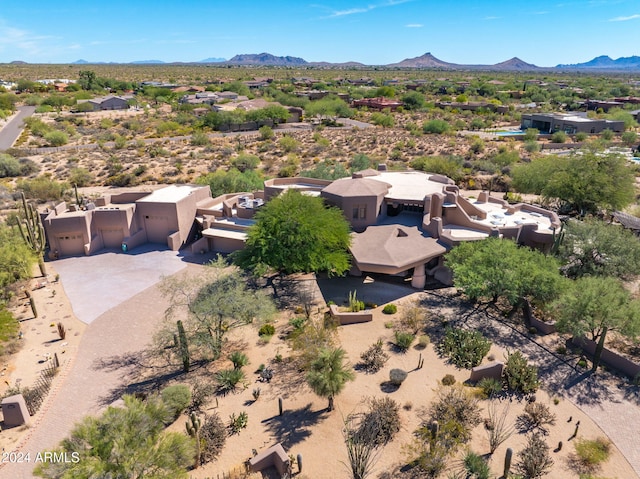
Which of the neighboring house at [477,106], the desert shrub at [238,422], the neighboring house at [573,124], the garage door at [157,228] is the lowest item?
the desert shrub at [238,422]

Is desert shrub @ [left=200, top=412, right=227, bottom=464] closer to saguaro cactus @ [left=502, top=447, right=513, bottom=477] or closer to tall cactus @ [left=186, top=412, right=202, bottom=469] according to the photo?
tall cactus @ [left=186, top=412, right=202, bottom=469]

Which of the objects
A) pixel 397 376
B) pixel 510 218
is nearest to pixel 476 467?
pixel 397 376

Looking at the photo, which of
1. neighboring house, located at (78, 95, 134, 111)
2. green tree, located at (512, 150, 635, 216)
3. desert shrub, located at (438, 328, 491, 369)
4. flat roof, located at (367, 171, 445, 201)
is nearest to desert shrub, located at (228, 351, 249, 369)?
desert shrub, located at (438, 328, 491, 369)

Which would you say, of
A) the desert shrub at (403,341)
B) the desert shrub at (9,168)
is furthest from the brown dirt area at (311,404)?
the desert shrub at (9,168)

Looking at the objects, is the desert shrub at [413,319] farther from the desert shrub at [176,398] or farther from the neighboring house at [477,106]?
the neighboring house at [477,106]

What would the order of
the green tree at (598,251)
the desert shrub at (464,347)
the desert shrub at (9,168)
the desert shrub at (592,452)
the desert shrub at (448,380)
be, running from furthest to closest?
1. the desert shrub at (9,168)
2. the green tree at (598,251)
3. the desert shrub at (464,347)
4. the desert shrub at (448,380)
5. the desert shrub at (592,452)

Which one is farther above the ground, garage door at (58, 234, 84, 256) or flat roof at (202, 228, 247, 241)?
flat roof at (202, 228, 247, 241)

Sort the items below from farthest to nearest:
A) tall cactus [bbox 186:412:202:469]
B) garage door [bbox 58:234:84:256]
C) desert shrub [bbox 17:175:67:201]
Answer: desert shrub [bbox 17:175:67:201]
garage door [bbox 58:234:84:256]
tall cactus [bbox 186:412:202:469]
